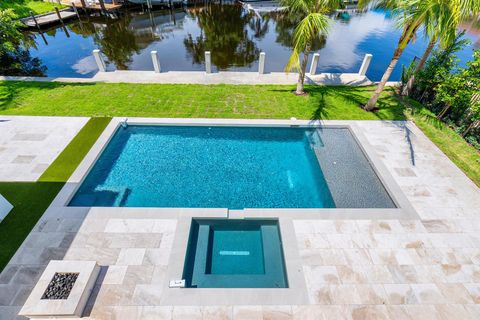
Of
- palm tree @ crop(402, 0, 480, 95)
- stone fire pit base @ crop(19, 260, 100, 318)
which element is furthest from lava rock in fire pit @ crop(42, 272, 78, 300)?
palm tree @ crop(402, 0, 480, 95)

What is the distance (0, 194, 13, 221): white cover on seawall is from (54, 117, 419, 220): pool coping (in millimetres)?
1241

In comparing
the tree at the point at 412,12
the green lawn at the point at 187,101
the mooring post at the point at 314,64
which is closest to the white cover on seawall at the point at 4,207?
the green lawn at the point at 187,101

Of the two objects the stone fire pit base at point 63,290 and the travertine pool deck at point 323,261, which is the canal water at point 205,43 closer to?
the travertine pool deck at point 323,261

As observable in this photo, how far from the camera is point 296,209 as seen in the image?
725cm

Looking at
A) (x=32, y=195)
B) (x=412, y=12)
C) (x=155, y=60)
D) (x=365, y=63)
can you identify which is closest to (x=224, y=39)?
(x=155, y=60)

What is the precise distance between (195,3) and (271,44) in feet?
84.7

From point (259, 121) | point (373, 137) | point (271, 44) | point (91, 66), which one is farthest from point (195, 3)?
point (373, 137)

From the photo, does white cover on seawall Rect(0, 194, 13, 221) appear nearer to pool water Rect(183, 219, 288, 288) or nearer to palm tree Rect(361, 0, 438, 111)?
pool water Rect(183, 219, 288, 288)

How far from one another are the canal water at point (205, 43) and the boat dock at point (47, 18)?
1.41 metres

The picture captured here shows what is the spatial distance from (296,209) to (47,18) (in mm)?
38713

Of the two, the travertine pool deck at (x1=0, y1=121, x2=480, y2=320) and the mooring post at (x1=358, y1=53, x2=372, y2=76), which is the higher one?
the mooring post at (x1=358, y1=53, x2=372, y2=76)

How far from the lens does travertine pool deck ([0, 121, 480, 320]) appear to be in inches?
204

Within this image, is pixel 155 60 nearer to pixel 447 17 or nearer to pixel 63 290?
pixel 63 290

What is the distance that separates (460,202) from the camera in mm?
7582
